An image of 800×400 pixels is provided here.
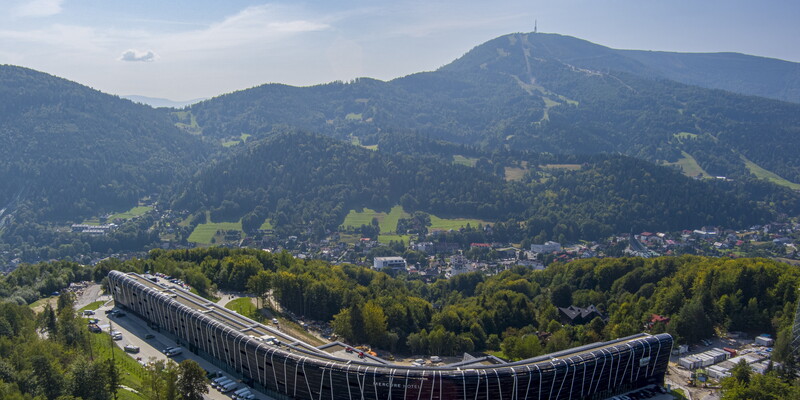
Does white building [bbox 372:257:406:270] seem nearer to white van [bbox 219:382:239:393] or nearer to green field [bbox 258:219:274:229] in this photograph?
green field [bbox 258:219:274:229]

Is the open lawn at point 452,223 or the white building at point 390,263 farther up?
the open lawn at point 452,223

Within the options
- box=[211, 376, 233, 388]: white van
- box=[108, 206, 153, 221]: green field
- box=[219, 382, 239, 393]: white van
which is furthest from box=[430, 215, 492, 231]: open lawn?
box=[219, 382, 239, 393]: white van

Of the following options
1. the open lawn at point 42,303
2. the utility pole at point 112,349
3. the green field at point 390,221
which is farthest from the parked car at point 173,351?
the green field at point 390,221

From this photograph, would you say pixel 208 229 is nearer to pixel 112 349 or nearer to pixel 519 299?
pixel 519 299

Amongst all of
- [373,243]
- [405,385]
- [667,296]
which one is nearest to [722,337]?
[667,296]

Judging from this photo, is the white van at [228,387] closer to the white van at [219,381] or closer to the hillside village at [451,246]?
the white van at [219,381]

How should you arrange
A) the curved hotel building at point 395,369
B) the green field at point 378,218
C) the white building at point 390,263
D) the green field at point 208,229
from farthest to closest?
the green field at point 378,218 < the green field at point 208,229 < the white building at point 390,263 < the curved hotel building at point 395,369
